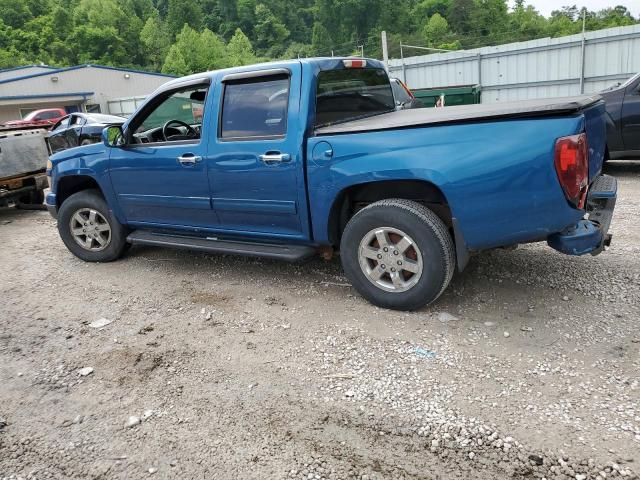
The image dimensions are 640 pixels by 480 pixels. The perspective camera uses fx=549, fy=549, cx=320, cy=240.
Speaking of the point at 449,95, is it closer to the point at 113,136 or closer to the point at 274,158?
the point at 113,136

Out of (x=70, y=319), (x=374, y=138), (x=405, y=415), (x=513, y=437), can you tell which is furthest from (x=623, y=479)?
(x=70, y=319)

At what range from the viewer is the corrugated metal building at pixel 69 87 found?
33.9 metres

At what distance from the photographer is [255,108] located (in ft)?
14.7

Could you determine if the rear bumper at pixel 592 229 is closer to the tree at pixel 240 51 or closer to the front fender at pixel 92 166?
the front fender at pixel 92 166

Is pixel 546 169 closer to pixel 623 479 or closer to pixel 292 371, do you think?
pixel 623 479

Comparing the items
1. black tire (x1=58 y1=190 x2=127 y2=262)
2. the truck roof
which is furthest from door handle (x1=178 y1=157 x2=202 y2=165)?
black tire (x1=58 y1=190 x2=127 y2=262)

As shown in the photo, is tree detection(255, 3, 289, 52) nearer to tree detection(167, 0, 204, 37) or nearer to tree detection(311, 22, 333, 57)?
tree detection(167, 0, 204, 37)

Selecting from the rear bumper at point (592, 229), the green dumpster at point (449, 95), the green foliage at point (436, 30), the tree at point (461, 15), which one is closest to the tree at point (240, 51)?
the green foliage at point (436, 30)

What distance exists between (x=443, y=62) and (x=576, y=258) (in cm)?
1776

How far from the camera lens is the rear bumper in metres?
3.62

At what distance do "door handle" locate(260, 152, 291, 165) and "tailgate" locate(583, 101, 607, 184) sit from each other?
6.82 feet

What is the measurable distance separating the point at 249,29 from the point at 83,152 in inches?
4319

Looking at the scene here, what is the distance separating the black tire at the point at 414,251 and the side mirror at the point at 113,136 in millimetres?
2520

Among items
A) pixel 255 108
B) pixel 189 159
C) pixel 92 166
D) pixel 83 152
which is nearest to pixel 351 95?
pixel 255 108
